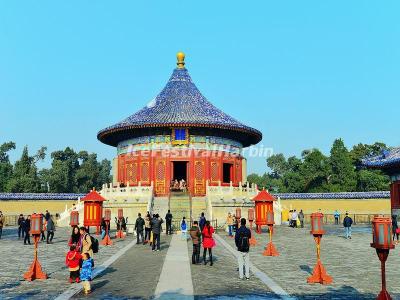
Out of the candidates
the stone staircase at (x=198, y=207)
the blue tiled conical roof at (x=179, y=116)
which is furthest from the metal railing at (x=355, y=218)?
the stone staircase at (x=198, y=207)

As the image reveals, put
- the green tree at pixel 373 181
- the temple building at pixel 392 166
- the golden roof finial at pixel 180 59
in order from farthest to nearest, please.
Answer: the green tree at pixel 373 181
the golden roof finial at pixel 180 59
the temple building at pixel 392 166

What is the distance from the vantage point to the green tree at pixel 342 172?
2244 inches

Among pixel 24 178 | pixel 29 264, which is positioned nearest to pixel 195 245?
pixel 29 264

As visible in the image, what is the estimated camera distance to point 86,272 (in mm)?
10461

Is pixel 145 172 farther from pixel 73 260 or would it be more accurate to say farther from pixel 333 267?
pixel 73 260

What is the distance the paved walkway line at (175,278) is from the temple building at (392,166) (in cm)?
1861

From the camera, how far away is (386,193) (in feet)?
141

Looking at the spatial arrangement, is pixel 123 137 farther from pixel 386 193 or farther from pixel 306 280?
pixel 306 280

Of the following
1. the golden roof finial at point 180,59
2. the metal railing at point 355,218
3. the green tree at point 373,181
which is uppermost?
the golden roof finial at point 180,59

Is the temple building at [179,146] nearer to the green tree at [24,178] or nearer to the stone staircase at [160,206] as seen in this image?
the stone staircase at [160,206]

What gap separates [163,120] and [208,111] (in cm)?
511

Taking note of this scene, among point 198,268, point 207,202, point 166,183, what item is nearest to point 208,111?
point 166,183

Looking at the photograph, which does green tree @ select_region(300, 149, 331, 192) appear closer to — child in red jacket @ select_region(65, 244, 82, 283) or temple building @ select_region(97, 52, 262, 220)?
temple building @ select_region(97, 52, 262, 220)

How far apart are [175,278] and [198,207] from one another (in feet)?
68.8
